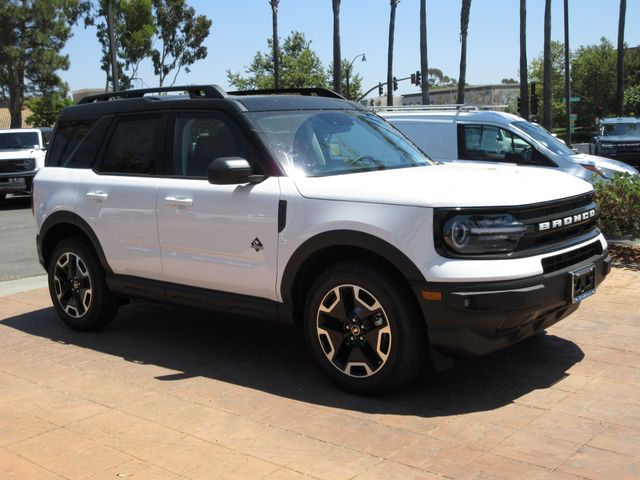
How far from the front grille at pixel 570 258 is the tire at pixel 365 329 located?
794 millimetres

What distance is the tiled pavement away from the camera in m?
3.71

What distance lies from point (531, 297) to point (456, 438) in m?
0.87

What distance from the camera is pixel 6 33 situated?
4391cm

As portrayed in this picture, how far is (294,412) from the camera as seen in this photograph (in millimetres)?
4430

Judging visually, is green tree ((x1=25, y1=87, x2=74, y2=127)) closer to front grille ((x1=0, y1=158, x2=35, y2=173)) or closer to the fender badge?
front grille ((x1=0, y1=158, x2=35, y2=173))

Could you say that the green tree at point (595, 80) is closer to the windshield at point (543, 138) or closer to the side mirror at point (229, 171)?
A: the windshield at point (543, 138)

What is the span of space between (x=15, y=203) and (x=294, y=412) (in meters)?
18.4

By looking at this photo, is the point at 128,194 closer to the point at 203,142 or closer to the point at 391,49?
the point at 203,142

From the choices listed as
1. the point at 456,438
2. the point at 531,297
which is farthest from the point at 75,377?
the point at 531,297

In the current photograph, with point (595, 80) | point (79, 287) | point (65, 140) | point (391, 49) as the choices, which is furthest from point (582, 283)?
point (595, 80)

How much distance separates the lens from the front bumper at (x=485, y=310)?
408 cm

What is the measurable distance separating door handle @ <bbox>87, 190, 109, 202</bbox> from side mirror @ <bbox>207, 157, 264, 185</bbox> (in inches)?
54.1

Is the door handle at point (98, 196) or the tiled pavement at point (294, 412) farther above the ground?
the door handle at point (98, 196)

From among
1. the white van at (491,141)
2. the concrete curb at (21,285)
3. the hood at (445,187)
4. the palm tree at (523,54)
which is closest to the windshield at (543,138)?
the white van at (491,141)
